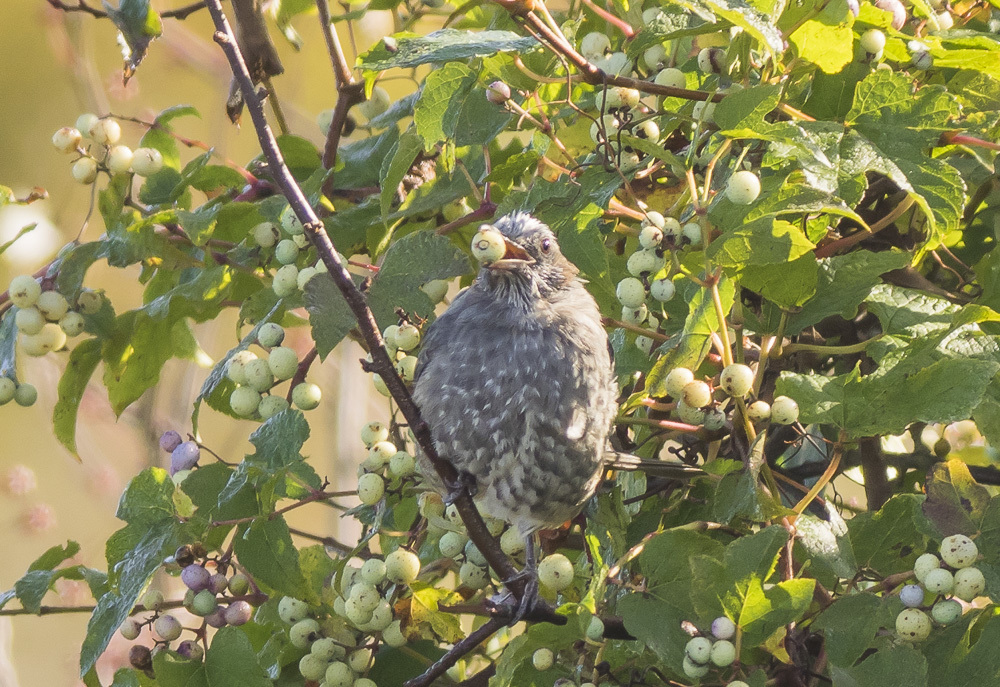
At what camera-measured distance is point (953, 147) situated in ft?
4.73

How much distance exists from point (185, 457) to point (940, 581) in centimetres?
110

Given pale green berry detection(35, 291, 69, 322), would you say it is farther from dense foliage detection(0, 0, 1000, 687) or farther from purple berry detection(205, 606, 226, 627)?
purple berry detection(205, 606, 226, 627)

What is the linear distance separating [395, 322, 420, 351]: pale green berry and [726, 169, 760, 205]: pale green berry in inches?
23.2

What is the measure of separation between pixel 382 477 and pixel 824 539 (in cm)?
64

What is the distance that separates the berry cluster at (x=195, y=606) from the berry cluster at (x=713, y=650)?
68cm

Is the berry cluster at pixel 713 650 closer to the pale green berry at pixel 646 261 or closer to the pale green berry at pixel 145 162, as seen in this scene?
the pale green berry at pixel 646 261

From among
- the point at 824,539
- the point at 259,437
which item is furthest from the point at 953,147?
the point at 259,437

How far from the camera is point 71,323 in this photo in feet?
5.72

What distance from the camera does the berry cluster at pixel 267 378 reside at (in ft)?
5.22

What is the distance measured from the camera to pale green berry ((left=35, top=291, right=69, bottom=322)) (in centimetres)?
172

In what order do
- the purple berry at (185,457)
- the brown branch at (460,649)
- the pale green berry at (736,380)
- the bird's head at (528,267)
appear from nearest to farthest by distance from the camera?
1. the pale green berry at (736,380)
2. the brown branch at (460,649)
3. the purple berry at (185,457)
4. the bird's head at (528,267)

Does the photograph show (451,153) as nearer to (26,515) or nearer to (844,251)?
(844,251)

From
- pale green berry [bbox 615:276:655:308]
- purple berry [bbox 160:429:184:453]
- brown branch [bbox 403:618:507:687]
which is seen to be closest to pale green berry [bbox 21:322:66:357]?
purple berry [bbox 160:429:184:453]

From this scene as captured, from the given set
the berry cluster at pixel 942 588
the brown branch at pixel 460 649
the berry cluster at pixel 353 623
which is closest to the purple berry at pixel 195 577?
the berry cluster at pixel 353 623
